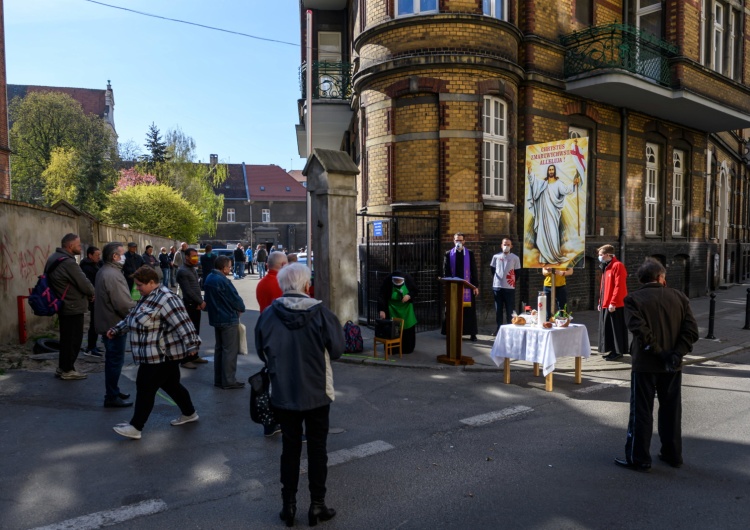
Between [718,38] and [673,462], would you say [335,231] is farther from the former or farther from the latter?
[718,38]

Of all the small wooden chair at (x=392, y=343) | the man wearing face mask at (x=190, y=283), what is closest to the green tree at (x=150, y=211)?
the man wearing face mask at (x=190, y=283)

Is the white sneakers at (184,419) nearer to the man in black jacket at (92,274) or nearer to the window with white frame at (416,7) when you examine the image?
the man in black jacket at (92,274)

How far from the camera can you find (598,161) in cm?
1571

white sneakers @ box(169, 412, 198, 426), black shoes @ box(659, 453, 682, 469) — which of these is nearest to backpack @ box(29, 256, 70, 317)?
white sneakers @ box(169, 412, 198, 426)

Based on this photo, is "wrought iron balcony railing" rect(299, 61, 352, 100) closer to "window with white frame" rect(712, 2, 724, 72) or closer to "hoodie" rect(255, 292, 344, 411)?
"window with white frame" rect(712, 2, 724, 72)

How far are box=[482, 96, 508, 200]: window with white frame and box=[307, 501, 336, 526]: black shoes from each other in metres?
9.97

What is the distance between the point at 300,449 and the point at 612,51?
44.8ft

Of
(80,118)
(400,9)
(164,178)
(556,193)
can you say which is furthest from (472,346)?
(80,118)

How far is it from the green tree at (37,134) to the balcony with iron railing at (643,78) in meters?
45.1

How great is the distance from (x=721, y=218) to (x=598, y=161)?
12658mm

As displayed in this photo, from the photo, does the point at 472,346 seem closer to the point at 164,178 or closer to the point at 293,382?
the point at 293,382

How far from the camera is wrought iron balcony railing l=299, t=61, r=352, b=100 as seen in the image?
1738 centimetres


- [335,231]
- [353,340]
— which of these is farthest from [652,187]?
[353,340]

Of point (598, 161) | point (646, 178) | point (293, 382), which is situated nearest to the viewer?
point (293, 382)
